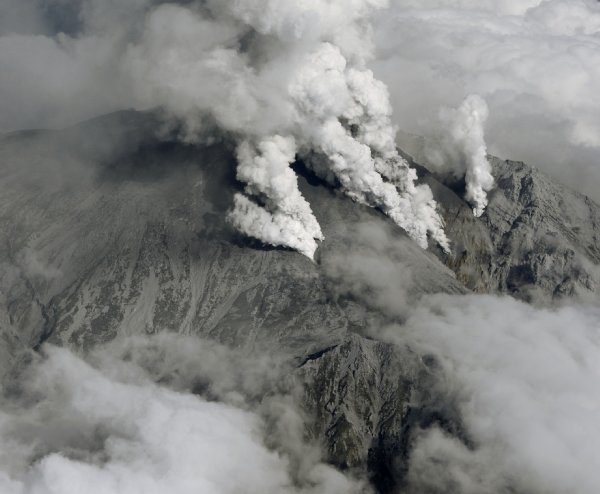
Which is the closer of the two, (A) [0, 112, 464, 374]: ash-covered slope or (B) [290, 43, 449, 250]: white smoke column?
(A) [0, 112, 464, 374]: ash-covered slope

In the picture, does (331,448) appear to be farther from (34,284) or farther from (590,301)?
(590,301)

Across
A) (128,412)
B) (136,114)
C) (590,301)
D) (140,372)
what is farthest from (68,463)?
(590,301)

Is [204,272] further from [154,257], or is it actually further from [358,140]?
[358,140]

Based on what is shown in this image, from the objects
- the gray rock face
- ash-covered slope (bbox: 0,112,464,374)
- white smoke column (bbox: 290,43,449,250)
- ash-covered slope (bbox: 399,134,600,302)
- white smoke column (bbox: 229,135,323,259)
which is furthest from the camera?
ash-covered slope (bbox: 399,134,600,302)

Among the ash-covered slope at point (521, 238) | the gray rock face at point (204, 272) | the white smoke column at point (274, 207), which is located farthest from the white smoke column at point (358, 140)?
the white smoke column at point (274, 207)

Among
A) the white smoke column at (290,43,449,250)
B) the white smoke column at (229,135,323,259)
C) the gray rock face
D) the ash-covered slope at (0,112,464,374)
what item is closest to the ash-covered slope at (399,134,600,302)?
the gray rock face

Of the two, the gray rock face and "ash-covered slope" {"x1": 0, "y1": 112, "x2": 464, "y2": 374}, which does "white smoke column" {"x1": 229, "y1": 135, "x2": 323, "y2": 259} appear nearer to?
"ash-covered slope" {"x1": 0, "y1": 112, "x2": 464, "y2": 374}
